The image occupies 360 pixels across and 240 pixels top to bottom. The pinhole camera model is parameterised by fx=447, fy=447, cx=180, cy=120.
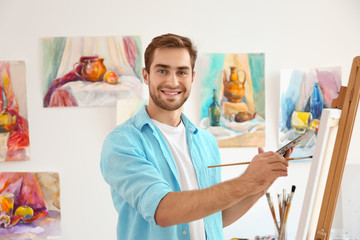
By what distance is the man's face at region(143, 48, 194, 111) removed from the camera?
56.9 inches

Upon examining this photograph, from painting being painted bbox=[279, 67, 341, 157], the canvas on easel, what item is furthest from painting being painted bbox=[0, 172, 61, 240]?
the canvas on easel

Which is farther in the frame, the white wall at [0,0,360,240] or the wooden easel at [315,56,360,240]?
the white wall at [0,0,360,240]

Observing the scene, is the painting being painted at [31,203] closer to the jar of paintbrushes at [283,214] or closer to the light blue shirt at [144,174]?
the light blue shirt at [144,174]

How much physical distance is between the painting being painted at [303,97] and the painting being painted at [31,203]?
1120 mm

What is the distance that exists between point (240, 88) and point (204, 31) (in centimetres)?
32

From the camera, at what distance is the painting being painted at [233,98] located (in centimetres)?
214

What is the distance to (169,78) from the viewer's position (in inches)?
57.2

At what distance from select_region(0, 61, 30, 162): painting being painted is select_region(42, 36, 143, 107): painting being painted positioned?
0.11 m

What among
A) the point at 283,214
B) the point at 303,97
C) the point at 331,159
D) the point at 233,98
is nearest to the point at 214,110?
the point at 233,98

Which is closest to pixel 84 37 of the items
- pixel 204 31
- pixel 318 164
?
pixel 204 31

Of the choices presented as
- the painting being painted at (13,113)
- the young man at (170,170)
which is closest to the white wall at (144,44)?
the painting being painted at (13,113)

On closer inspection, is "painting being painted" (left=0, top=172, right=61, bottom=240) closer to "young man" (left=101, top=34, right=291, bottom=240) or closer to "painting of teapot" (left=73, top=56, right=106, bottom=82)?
"painting of teapot" (left=73, top=56, right=106, bottom=82)

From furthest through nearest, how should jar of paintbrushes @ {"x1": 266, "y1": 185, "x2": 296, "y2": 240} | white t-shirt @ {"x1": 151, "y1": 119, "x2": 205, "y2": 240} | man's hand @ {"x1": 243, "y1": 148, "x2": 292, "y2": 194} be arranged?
jar of paintbrushes @ {"x1": 266, "y1": 185, "x2": 296, "y2": 240} → white t-shirt @ {"x1": 151, "y1": 119, "x2": 205, "y2": 240} → man's hand @ {"x1": 243, "y1": 148, "x2": 292, "y2": 194}

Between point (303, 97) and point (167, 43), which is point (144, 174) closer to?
point (167, 43)
